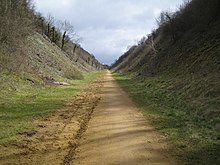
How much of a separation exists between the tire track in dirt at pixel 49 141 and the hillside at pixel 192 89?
2.91 m

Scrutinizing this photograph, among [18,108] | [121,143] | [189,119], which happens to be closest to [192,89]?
[189,119]

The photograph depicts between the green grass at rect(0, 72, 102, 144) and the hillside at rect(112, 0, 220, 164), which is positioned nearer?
the hillside at rect(112, 0, 220, 164)

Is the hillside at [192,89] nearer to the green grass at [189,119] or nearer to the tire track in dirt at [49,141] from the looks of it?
the green grass at [189,119]

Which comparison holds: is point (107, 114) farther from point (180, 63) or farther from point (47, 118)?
point (180, 63)

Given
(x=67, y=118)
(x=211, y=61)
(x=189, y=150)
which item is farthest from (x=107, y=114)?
(x=211, y=61)

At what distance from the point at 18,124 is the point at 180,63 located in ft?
71.2

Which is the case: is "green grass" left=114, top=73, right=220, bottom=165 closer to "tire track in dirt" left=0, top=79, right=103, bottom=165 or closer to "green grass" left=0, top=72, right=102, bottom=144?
"tire track in dirt" left=0, top=79, right=103, bottom=165

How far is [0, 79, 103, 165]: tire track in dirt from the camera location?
8734mm

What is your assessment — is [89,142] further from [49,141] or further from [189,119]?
[189,119]

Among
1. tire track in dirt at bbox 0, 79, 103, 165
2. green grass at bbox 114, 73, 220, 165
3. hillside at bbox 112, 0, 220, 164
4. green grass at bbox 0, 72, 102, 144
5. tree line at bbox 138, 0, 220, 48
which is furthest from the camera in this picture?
tree line at bbox 138, 0, 220, 48

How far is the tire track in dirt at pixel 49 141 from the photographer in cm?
873

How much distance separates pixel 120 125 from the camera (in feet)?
43.2

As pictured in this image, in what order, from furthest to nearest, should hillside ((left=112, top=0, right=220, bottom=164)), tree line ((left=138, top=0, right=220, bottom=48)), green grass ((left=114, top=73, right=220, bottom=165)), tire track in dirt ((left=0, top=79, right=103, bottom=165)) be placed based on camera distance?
tree line ((left=138, top=0, right=220, bottom=48))
hillside ((left=112, top=0, right=220, bottom=164))
green grass ((left=114, top=73, right=220, bottom=165))
tire track in dirt ((left=0, top=79, right=103, bottom=165))

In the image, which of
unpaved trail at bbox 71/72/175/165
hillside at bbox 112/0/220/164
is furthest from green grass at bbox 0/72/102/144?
hillside at bbox 112/0/220/164
